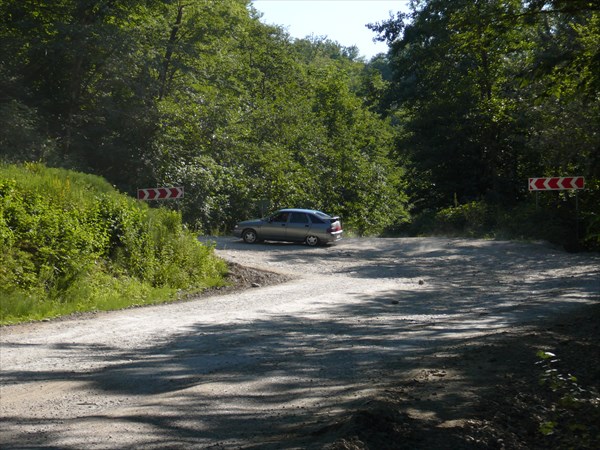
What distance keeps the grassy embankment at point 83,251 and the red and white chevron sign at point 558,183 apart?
1639cm

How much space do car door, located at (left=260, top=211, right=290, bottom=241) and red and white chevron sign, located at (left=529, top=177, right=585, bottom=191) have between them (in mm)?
10588

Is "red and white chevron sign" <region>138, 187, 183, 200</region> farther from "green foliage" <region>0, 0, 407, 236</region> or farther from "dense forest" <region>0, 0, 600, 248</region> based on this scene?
"green foliage" <region>0, 0, 407, 236</region>

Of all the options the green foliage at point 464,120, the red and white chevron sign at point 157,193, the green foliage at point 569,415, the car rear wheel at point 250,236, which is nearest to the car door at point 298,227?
the car rear wheel at point 250,236

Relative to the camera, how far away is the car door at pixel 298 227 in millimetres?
33844

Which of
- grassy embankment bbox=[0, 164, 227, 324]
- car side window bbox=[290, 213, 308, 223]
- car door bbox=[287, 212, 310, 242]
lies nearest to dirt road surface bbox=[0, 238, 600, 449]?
grassy embankment bbox=[0, 164, 227, 324]

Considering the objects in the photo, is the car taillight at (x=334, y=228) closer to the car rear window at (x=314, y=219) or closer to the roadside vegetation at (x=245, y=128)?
the car rear window at (x=314, y=219)

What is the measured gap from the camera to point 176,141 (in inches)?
1709

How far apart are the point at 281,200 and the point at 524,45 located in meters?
16.4

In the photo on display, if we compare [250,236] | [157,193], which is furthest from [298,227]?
[157,193]

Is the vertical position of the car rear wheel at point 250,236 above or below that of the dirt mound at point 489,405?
above

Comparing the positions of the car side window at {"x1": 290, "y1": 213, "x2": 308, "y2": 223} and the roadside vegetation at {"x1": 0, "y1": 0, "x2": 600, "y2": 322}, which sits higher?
the roadside vegetation at {"x1": 0, "y1": 0, "x2": 600, "y2": 322}

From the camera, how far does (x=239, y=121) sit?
162ft

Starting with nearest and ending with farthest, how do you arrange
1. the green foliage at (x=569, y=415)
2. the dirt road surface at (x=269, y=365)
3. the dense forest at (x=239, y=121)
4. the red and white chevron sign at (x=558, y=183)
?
the green foliage at (x=569, y=415) < the dirt road surface at (x=269, y=365) < the red and white chevron sign at (x=558, y=183) < the dense forest at (x=239, y=121)

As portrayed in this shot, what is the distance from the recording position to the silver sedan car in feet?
111
